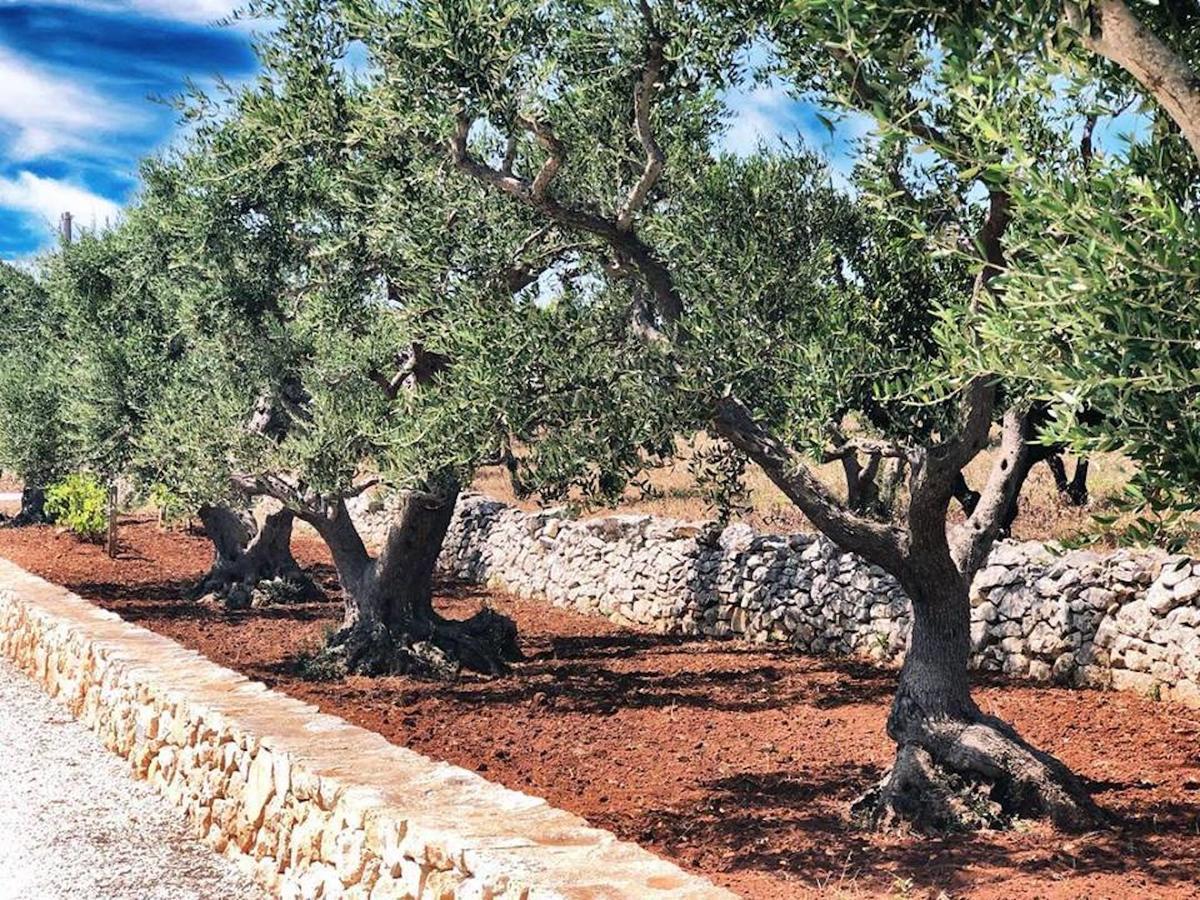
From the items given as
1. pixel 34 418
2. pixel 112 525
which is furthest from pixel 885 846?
pixel 112 525

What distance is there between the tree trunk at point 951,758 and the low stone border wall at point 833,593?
202 cm

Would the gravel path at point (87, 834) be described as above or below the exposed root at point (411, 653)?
below

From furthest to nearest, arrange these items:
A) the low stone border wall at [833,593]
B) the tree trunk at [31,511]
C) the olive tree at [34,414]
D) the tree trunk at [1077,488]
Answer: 1. the tree trunk at [31,511]
2. the olive tree at [34,414]
3. the tree trunk at [1077,488]
4. the low stone border wall at [833,593]

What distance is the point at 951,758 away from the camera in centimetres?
920

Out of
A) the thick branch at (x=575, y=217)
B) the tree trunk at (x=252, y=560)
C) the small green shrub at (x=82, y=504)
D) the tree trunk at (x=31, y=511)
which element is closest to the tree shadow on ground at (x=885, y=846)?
the thick branch at (x=575, y=217)

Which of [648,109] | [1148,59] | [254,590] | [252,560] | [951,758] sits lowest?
[951,758]

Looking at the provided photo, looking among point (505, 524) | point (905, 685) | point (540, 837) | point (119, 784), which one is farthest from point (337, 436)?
point (505, 524)

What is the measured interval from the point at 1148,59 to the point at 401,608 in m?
11.7

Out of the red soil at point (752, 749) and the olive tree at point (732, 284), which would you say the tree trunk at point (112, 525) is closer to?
the red soil at point (752, 749)

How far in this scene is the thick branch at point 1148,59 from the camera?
17.0 feet

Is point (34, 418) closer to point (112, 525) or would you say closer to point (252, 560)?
point (112, 525)

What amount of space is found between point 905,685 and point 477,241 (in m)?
5.07

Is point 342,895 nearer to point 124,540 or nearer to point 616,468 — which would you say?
point 616,468

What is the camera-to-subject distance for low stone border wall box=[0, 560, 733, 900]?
5402mm
